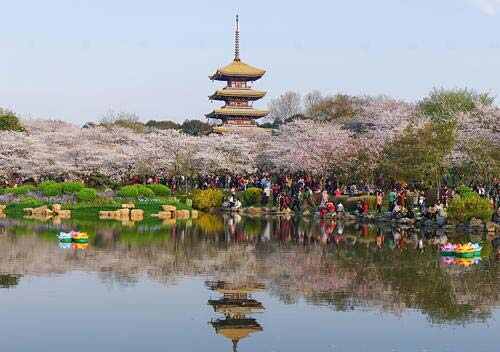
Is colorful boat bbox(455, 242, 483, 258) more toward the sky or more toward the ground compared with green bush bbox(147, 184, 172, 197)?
more toward the ground

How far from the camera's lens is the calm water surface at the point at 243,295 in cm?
1538

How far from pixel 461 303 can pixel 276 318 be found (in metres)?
4.36

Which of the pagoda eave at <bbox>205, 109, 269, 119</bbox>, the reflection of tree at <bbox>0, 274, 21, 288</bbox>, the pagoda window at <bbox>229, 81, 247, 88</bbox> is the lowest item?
the reflection of tree at <bbox>0, 274, 21, 288</bbox>

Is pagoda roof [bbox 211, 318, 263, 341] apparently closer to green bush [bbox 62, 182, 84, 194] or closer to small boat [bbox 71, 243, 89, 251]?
small boat [bbox 71, 243, 89, 251]

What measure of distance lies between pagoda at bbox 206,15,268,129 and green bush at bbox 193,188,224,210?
25.5m

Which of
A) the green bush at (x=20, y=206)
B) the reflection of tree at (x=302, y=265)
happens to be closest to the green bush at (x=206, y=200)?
the green bush at (x=20, y=206)

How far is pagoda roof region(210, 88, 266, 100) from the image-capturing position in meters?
79.3

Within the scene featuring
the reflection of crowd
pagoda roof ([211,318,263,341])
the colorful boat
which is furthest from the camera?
the reflection of crowd

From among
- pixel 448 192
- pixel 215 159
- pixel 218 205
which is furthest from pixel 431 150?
pixel 215 159

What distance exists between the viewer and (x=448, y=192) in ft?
140

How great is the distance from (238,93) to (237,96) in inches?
15.7

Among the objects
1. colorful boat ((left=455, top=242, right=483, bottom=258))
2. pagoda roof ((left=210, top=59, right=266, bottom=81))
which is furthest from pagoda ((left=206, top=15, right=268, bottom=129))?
colorful boat ((left=455, top=242, right=483, bottom=258))

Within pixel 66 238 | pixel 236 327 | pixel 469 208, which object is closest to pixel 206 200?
pixel 469 208

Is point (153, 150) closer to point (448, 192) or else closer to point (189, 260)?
point (448, 192)
